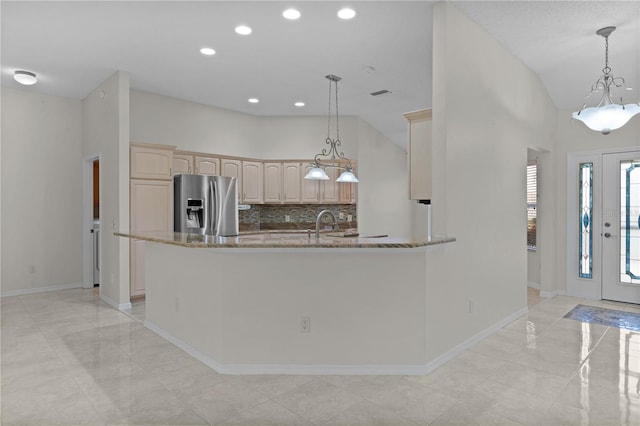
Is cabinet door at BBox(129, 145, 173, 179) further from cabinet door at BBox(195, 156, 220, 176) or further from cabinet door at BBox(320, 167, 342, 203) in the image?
cabinet door at BBox(320, 167, 342, 203)

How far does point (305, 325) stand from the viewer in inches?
114

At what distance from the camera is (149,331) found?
391cm

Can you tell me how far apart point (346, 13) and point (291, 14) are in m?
0.48

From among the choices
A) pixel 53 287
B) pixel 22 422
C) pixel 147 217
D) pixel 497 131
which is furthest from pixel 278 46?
pixel 53 287

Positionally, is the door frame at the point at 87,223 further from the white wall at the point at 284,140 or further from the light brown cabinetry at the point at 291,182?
the light brown cabinetry at the point at 291,182

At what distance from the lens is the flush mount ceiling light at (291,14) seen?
3.31m

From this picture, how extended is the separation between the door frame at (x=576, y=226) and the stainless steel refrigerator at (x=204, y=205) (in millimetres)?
4846

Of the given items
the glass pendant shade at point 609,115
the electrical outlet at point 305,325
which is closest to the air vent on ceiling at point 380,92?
the glass pendant shade at point 609,115

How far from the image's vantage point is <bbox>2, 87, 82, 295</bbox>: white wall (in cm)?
550

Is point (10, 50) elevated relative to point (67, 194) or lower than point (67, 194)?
elevated

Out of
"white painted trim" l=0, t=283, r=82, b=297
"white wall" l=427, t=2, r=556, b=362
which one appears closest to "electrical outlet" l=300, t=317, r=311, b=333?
"white wall" l=427, t=2, r=556, b=362

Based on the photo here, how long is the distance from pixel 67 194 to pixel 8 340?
2.96 m

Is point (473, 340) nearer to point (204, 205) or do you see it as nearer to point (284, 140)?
point (204, 205)

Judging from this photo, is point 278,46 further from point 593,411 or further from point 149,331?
point 593,411
